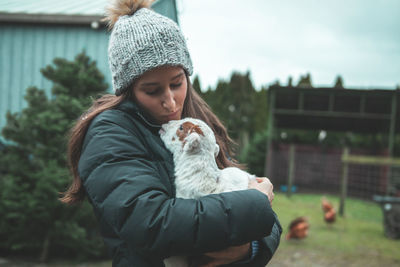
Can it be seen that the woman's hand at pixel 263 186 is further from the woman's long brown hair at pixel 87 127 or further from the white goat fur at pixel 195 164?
the woman's long brown hair at pixel 87 127

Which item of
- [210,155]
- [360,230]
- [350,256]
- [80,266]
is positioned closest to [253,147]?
[360,230]

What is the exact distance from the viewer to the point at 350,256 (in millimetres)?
6387

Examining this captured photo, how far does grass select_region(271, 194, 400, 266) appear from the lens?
6238 mm

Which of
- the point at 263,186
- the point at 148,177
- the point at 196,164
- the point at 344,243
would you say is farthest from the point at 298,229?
the point at 148,177

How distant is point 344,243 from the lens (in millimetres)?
7180

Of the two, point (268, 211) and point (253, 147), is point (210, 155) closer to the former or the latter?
point (268, 211)

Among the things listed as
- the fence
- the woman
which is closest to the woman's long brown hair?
the woman

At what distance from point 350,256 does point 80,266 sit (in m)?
5.15

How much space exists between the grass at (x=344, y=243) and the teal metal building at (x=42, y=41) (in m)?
4.56

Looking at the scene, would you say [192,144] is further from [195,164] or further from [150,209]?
[150,209]

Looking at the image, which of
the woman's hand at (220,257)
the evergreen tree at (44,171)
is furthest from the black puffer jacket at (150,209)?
the evergreen tree at (44,171)

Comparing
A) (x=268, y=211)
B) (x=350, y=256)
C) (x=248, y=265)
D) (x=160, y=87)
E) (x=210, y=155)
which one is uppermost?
(x=160, y=87)

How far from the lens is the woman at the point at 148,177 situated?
3.62 feet

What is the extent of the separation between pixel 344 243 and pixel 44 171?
251 inches
